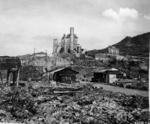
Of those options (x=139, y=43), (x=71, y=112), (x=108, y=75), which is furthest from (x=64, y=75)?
(x=71, y=112)

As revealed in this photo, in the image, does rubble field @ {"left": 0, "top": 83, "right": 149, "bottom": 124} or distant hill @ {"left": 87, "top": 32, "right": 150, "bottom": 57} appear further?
distant hill @ {"left": 87, "top": 32, "right": 150, "bottom": 57}

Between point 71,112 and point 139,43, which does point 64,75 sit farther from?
point 71,112

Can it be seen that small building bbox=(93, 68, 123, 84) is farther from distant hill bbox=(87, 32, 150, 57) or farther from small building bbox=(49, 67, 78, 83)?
small building bbox=(49, 67, 78, 83)

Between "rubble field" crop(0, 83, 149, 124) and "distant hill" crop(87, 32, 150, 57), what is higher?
"distant hill" crop(87, 32, 150, 57)

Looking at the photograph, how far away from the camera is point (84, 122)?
445 centimetres

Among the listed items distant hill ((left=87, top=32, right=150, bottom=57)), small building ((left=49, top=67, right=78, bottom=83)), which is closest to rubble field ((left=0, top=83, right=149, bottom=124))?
distant hill ((left=87, top=32, right=150, bottom=57))

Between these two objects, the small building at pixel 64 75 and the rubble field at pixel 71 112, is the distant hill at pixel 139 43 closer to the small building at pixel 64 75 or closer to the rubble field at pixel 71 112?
the rubble field at pixel 71 112

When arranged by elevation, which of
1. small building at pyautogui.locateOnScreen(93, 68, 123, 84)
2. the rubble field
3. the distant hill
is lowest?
the rubble field

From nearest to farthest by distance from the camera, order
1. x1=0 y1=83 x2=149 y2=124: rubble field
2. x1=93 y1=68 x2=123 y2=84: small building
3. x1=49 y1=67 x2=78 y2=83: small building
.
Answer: x1=0 y1=83 x2=149 y2=124: rubble field, x1=49 y1=67 x2=78 y2=83: small building, x1=93 y1=68 x2=123 y2=84: small building

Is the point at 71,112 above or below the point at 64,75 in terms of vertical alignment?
below

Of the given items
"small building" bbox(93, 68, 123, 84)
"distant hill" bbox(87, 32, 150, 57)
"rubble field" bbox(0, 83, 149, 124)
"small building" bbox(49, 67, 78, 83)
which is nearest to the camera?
"rubble field" bbox(0, 83, 149, 124)

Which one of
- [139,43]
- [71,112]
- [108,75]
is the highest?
[139,43]

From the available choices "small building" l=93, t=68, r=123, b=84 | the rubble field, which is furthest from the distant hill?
"small building" l=93, t=68, r=123, b=84

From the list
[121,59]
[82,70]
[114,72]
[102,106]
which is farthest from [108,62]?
[102,106]
